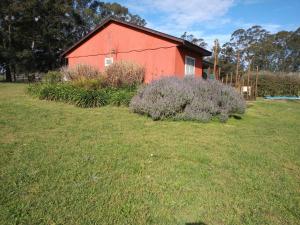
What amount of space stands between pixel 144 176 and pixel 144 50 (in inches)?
435

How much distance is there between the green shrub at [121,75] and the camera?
1219 cm

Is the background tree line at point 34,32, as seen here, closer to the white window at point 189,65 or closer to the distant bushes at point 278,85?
the white window at point 189,65

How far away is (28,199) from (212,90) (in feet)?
22.4

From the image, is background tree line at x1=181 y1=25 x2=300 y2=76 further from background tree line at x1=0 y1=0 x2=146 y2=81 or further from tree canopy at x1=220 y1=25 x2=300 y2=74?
background tree line at x1=0 y1=0 x2=146 y2=81

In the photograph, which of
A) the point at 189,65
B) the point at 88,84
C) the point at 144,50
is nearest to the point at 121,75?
the point at 88,84

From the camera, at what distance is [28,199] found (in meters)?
2.62

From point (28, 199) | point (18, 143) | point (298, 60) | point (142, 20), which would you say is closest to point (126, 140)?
point (18, 143)

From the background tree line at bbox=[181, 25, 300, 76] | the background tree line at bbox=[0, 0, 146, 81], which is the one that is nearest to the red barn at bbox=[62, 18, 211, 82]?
the background tree line at bbox=[0, 0, 146, 81]

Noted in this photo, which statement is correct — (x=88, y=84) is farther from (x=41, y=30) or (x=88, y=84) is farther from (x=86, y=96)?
(x=41, y=30)

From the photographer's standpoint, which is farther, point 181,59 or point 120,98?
point 181,59

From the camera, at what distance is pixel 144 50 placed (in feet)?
44.0

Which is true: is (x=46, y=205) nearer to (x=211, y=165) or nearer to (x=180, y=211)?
(x=180, y=211)

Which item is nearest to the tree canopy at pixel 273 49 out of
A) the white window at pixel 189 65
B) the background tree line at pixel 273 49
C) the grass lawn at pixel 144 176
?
the background tree line at pixel 273 49

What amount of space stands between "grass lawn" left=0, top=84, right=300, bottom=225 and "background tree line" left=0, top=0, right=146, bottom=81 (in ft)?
89.6
